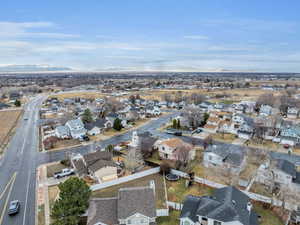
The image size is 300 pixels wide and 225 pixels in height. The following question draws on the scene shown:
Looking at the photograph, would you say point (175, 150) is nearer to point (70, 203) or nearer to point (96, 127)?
point (70, 203)

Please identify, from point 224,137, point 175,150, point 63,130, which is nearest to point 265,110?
point 224,137

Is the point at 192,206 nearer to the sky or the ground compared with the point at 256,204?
nearer to the sky

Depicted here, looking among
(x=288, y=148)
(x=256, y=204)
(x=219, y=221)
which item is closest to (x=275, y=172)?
(x=256, y=204)

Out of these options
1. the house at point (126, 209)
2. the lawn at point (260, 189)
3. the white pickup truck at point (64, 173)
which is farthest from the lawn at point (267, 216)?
the white pickup truck at point (64, 173)

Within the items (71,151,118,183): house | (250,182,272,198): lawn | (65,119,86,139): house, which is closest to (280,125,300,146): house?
(250,182,272,198): lawn

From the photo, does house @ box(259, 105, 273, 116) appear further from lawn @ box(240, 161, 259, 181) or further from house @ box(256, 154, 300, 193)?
house @ box(256, 154, 300, 193)

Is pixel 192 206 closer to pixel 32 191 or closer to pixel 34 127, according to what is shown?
pixel 32 191

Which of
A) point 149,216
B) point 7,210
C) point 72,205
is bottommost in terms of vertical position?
point 7,210
